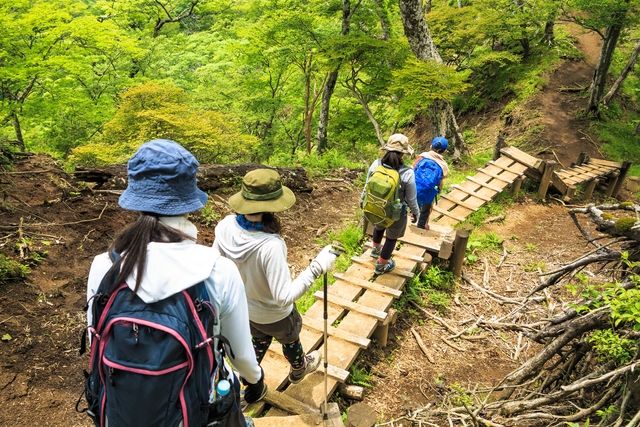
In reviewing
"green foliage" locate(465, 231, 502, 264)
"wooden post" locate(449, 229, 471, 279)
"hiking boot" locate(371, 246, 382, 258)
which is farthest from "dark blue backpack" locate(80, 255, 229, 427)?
"green foliage" locate(465, 231, 502, 264)

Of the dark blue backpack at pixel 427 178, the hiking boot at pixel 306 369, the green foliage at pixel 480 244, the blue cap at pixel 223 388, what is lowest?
the green foliage at pixel 480 244

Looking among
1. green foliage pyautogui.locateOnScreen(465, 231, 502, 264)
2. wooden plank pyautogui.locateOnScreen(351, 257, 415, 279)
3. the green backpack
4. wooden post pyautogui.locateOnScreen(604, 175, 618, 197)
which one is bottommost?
wooden post pyautogui.locateOnScreen(604, 175, 618, 197)

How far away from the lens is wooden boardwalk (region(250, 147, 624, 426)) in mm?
3787

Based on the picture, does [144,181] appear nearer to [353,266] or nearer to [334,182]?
[353,266]

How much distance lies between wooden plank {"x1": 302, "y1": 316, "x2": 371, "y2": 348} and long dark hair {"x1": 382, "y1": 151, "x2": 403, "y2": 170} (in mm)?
1898

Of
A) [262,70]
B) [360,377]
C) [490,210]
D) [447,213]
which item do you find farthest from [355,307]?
[262,70]

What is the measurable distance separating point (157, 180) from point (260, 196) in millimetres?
1020

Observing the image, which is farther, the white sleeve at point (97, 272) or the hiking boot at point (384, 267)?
the hiking boot at point (384, 267)

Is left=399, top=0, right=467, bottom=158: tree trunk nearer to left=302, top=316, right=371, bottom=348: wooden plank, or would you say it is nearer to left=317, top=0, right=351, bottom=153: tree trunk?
left=317, top=0, right=351, bottom=153: tree trunk

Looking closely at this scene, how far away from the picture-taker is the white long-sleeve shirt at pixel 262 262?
2660 millimetres

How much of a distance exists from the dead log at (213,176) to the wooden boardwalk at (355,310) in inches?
120

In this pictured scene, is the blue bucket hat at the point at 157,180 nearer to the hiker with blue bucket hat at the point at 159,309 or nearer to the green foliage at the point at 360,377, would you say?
the hiker with blue bucket hat at the point at 159,309

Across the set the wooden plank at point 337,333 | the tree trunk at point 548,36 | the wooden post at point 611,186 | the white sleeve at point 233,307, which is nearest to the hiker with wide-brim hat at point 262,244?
the white sleeve at point 233,307

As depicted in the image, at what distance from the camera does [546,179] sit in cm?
972
